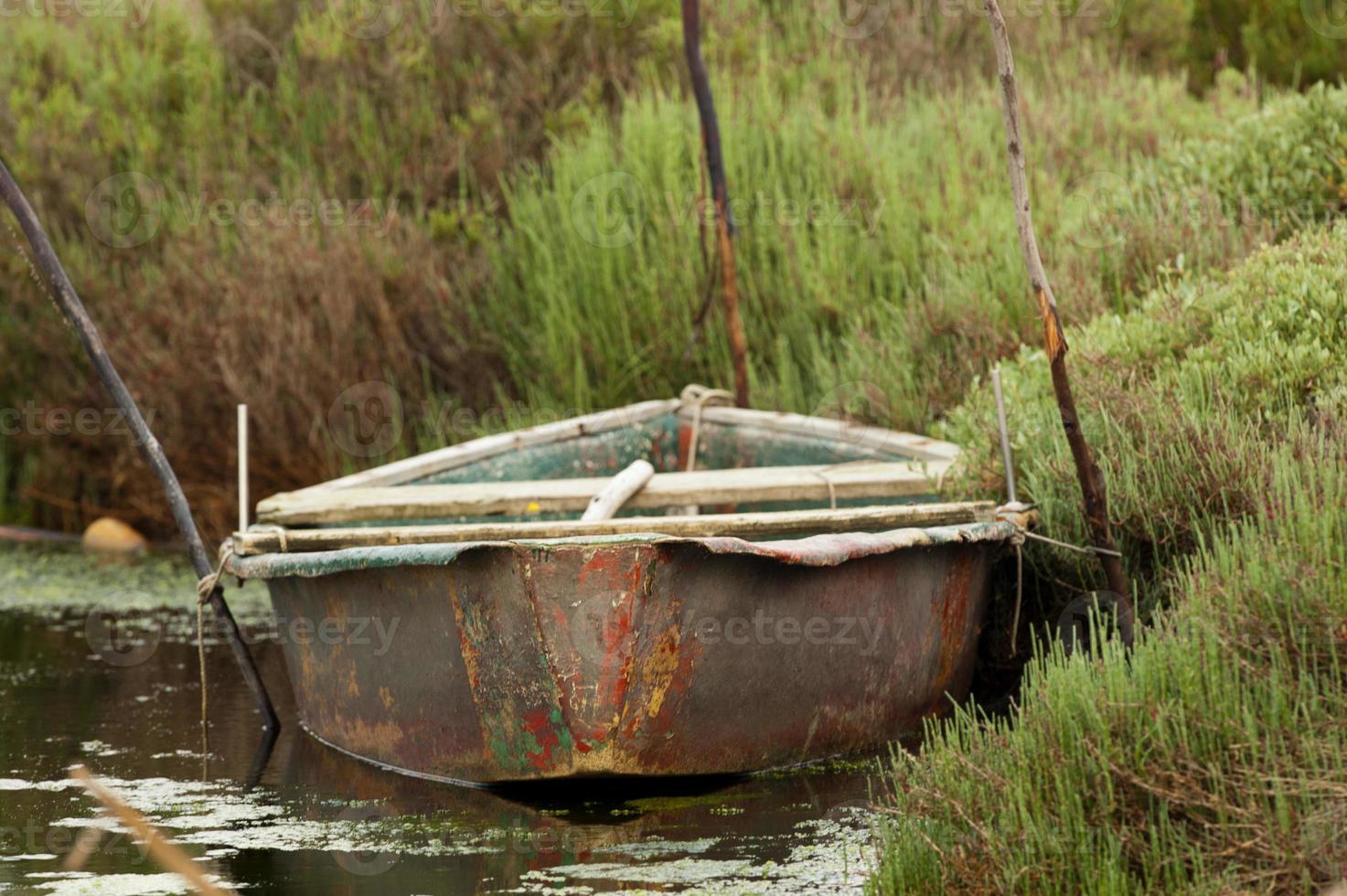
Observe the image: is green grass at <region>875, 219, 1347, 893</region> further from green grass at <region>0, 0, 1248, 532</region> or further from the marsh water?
green grass at <region>0, 0, 1248, 532</region>

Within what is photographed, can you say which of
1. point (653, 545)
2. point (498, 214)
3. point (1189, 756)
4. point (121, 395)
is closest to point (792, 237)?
point (498, 214)

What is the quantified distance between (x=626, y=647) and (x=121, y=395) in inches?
91.6

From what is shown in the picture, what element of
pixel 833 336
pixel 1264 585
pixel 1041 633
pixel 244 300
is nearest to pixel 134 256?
pixel 244 300

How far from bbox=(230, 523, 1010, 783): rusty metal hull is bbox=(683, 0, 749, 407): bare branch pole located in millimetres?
3073

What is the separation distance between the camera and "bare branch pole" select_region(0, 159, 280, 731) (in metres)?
5.36

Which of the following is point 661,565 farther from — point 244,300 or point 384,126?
point 384,126

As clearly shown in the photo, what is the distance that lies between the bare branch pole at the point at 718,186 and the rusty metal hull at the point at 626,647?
3.07 metres

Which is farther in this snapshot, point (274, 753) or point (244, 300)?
point (244, 300)

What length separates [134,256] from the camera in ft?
35.4

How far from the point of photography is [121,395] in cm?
547

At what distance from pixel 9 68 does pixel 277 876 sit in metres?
9.62

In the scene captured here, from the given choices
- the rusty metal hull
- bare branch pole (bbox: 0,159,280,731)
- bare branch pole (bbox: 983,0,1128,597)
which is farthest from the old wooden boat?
bare branch pole (bbox: 983,0,1128,597)

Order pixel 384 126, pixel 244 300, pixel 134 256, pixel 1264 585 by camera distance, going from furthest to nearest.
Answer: pixel 384 126 < pixel 134 256 < pixel 244 300 < pixel 1264 585

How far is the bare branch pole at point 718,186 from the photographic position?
24.8 ft
